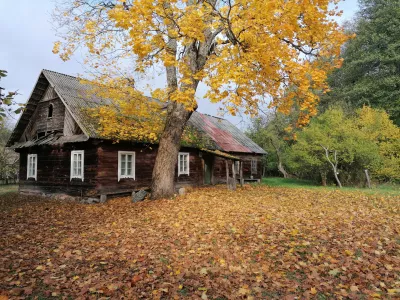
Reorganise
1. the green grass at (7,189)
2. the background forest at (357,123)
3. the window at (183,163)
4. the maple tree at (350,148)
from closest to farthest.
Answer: the window at (183,163) → the maple tree at (350,148) → the background forest at (357,123) → the green grass at (7,189)

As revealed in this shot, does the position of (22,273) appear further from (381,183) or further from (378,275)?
(381,183)

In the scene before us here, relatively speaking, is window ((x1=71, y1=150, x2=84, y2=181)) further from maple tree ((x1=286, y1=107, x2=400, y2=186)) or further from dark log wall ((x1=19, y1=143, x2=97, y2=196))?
maple tree ((x1=286, y1=107, x2=400, y2=186))

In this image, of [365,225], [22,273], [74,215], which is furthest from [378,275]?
[74,215]

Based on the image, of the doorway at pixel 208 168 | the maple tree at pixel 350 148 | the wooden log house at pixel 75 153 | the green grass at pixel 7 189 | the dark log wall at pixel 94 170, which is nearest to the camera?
the dark log wall at pixel 94 170

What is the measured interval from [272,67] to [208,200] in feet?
18.0

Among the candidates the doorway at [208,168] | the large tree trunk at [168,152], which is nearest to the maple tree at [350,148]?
the doorway at [208,168]

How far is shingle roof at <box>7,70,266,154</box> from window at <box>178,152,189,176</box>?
84.9 inches

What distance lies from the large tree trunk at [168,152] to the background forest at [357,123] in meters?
3.47

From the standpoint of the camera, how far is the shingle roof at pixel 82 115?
→ 14383mm

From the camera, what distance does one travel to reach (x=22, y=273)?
16.9ft

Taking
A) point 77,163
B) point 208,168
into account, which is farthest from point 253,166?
point 77,163

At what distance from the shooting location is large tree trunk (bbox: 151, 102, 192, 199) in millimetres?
11500

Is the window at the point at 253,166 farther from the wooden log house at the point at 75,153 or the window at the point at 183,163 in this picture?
the window at the point at 183,163

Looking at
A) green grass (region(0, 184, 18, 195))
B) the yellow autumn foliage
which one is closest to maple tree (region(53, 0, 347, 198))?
the yellow autumn foliage
